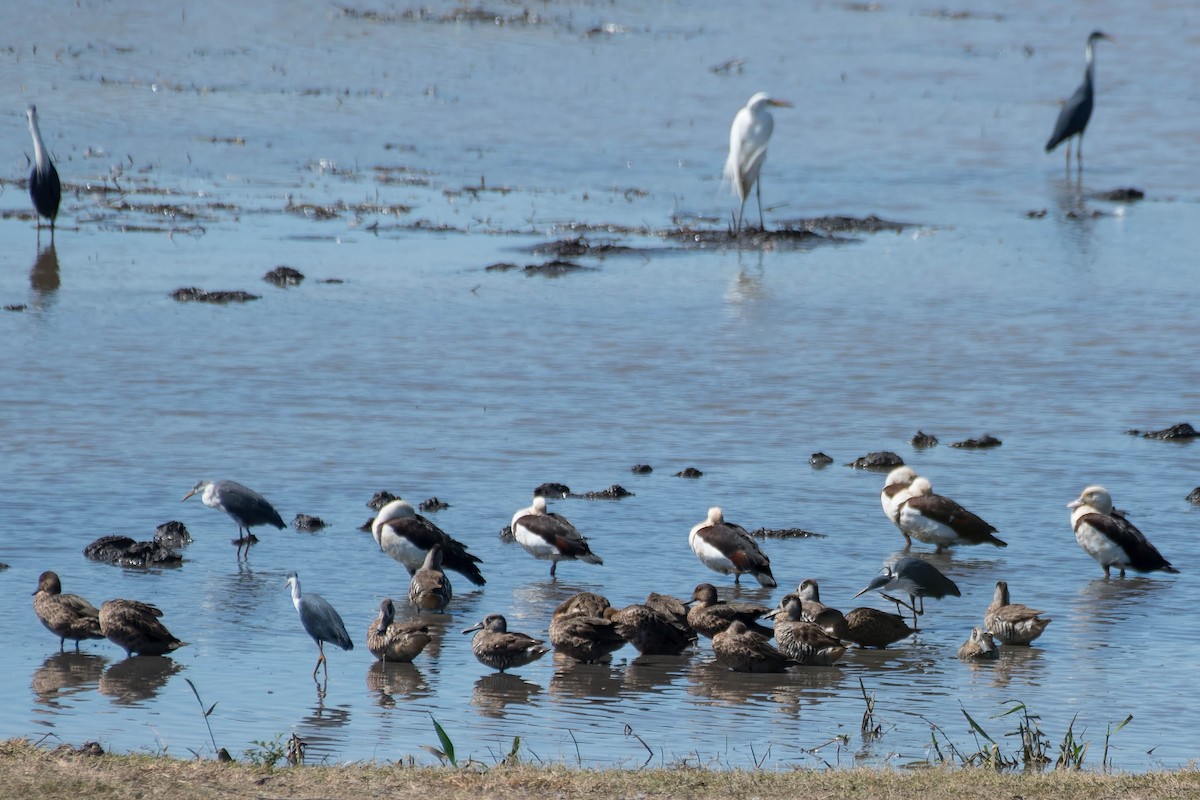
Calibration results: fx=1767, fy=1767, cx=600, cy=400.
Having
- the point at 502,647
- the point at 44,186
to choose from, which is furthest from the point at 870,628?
the point at 44,186

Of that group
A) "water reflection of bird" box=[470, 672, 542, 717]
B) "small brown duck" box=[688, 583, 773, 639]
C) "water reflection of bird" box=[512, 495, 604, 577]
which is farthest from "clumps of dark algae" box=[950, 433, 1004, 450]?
"water reflection of bird" box=[470, 672, 542, 717]

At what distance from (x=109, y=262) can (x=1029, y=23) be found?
123ft

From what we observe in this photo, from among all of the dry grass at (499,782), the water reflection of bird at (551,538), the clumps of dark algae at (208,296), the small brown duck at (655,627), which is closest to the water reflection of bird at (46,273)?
the clumps of dark algae at (208,296)

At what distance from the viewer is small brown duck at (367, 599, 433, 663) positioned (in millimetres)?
9867

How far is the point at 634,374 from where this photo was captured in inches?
707

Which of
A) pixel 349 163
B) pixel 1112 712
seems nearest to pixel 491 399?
pixel 1112 712

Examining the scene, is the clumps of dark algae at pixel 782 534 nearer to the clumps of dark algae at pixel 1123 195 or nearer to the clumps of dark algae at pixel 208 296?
the clumps of dark algae at pixel 208 296

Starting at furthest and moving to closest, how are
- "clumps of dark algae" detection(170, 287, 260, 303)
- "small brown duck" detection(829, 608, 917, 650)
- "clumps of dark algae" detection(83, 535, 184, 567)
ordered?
"clumps of dark algae" detection(170, 287, 260, 303) → "clumps of dark algae" detection(83, 535, 184, 567) → "small brown duck" detection(829, 608, 917, 650)

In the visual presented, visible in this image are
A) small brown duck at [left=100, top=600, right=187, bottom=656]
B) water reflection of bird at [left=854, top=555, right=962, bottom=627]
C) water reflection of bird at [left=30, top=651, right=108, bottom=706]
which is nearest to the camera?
water reflection of bird at [left=30, top=651, right=108, bottom=706]

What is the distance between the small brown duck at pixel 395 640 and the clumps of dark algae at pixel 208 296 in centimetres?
1137

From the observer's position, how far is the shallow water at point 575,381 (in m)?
9.51

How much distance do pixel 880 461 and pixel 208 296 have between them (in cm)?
935

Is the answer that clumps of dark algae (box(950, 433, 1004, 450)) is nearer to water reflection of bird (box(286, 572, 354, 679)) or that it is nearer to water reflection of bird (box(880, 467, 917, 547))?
water reflection of bird (box(880, 467, 917, 547))

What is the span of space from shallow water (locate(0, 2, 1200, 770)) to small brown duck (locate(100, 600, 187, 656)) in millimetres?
133
